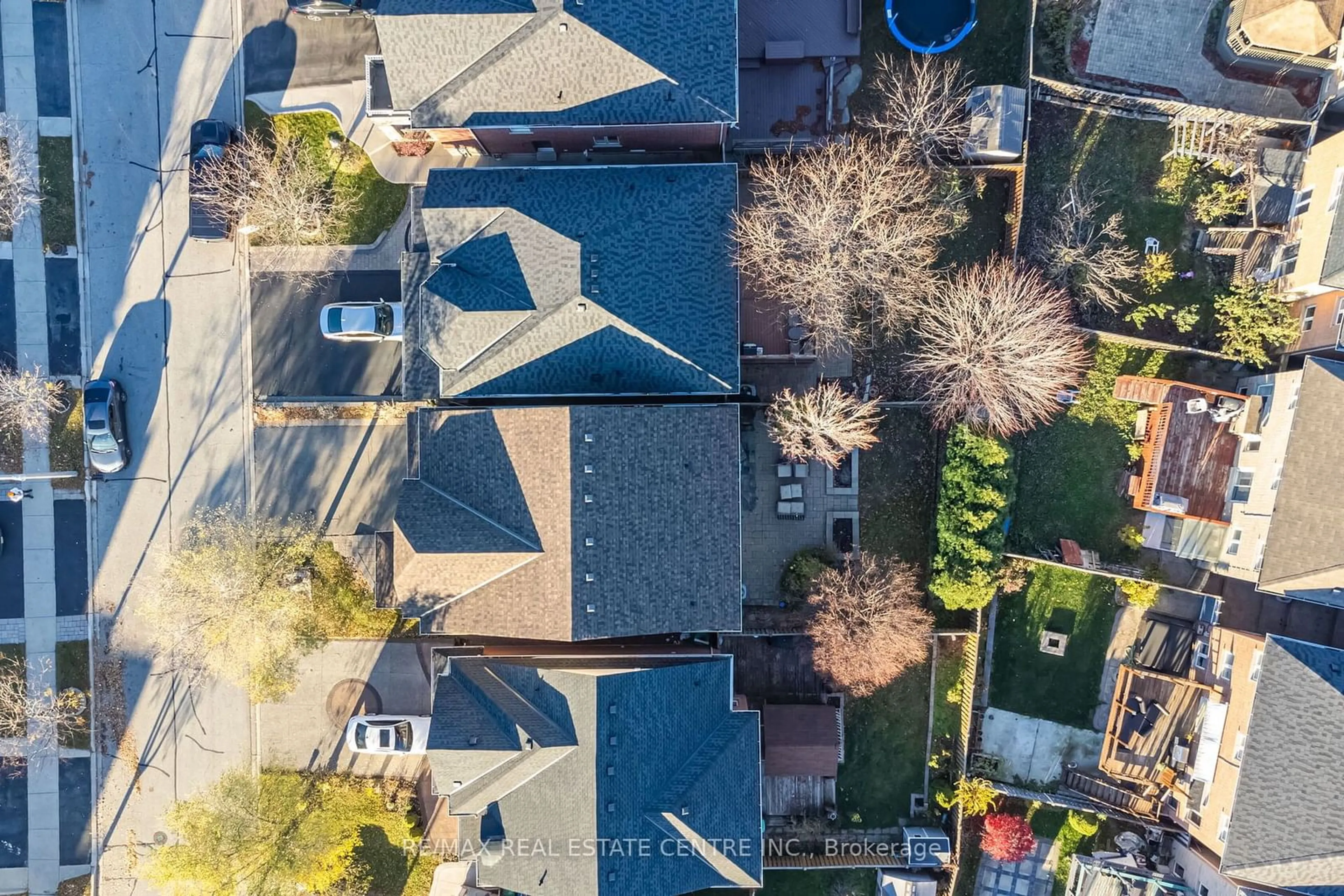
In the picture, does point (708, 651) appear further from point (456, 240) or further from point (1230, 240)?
point (1230, 240)

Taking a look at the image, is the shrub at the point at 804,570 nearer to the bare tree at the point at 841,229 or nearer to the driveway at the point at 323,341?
the bare tree at the point at 841,229

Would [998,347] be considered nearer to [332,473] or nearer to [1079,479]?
[1079,479]

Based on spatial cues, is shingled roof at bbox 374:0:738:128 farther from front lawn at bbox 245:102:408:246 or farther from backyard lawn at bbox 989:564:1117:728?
backyard lawn at bbox 989:564:1117:728

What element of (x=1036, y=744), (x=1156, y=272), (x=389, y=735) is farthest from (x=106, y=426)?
(x=1156, y=272)

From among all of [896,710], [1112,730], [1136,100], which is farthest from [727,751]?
[1136,100]

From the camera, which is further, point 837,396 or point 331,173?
point 331,173

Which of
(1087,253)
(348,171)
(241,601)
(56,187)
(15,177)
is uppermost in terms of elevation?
(348,171)
